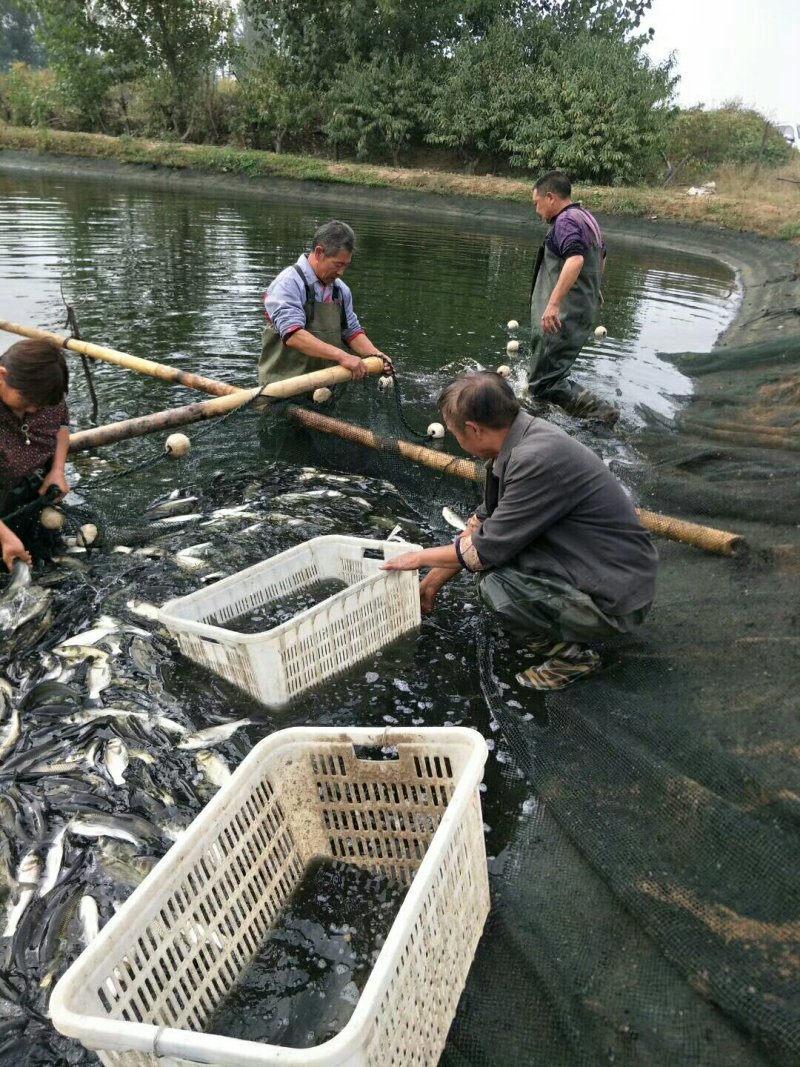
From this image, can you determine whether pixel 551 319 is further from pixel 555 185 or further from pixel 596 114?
pixel 596 114

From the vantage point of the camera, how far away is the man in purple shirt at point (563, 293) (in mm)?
6680

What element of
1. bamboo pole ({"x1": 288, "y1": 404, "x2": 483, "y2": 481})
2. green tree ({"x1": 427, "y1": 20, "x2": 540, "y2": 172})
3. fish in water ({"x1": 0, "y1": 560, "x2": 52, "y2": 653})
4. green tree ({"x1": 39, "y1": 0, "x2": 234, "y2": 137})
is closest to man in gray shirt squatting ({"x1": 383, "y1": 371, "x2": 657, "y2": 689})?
bamboo pole ({"x1": 288, "y1": 404, "x2": 483, "y2": 481})

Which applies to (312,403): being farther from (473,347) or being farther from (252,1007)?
(252,1007)

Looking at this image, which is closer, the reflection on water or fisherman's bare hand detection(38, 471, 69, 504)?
fisherman's bare hand detection(38, 471, 69, 504)

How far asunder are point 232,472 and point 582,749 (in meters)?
4.07

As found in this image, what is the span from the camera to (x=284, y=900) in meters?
2.59

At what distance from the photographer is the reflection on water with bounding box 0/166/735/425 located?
955cm

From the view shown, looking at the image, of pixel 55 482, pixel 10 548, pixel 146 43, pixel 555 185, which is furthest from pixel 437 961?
pixel 146 43

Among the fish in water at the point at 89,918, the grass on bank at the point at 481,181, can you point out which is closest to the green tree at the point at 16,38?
the grass on bank at the point at 481,181

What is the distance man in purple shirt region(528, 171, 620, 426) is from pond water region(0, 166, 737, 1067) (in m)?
0.80

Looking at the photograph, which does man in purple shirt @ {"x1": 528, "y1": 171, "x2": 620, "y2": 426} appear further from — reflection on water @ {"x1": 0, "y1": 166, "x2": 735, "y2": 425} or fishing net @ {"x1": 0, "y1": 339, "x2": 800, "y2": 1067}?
fishing net @ {"x1": 0, "y1": 339, "x2": 800, "y2": 1067}

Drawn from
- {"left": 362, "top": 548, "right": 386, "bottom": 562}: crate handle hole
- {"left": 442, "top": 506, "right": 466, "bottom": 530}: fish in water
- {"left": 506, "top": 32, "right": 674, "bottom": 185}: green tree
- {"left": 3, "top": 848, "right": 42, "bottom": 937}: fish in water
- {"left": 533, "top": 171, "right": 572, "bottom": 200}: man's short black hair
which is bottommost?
{"left": 3, "top": 848, "right": 42, "bottom": 937}: fish in water

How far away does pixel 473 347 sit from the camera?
10250 mm

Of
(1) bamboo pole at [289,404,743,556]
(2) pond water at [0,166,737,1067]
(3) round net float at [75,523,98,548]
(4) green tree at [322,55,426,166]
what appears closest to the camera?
(2) pond water at [0,166,737,1067]
